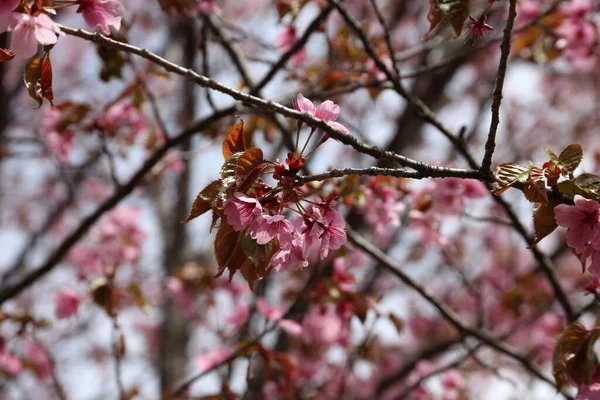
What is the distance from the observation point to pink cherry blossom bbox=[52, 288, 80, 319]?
7.77 ft

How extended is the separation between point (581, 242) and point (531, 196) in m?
0.16

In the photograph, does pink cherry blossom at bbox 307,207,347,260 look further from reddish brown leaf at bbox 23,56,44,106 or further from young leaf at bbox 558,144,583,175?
reddish brown leaf at bbox 23,56,44,106

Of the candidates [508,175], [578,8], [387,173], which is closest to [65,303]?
[387,173]

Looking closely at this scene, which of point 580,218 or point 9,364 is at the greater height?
point 9,364

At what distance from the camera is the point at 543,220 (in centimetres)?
99

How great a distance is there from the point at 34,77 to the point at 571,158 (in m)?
1.02

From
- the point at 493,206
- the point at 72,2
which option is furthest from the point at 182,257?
the point at 72,2

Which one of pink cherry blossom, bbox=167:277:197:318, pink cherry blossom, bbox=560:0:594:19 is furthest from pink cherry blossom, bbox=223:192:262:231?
pink cherry blossom, bbox=560:0:594:19

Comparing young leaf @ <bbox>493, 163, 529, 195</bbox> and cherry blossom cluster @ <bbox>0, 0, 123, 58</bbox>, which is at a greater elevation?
cherry blossom cluster @ <bbox>0, 0, 123, 58</bbox>

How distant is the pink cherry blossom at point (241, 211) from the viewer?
0.90 meters

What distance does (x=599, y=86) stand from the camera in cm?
611

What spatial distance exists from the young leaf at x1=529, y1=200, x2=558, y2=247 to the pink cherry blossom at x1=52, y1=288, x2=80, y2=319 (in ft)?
6.67

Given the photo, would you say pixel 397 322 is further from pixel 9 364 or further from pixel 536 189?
pixel 9 364

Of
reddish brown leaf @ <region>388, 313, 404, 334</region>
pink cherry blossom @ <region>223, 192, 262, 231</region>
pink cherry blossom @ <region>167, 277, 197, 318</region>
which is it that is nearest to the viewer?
pink cherry blossom @ <region>223, 192, 262, 231</region>
